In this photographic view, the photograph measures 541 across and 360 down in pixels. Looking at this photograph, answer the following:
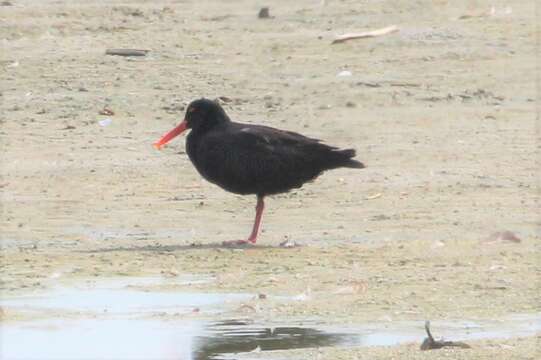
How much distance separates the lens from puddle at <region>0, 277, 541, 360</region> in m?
8.41

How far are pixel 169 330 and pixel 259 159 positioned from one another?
8.96 feet

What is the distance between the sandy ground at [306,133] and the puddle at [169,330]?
22cm

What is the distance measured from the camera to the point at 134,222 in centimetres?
1192

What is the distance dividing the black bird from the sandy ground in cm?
33

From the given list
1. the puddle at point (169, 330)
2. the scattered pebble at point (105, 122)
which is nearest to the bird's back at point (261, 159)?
the puddle at point (169, 330)

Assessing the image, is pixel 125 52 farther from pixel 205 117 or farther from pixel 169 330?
pixel 169 330

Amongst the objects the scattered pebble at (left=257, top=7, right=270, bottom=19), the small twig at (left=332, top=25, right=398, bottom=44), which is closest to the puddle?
the small twig at (left=332, top=25, right=398, bottom=44)

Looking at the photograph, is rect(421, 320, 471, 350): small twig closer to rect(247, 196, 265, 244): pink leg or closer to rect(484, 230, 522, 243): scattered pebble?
rect(484, 230, 522, 243): scattered pebble

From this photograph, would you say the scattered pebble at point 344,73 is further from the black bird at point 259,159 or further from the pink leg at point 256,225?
the pink leg at point 256,225

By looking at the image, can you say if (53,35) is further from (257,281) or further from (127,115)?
(257,281)

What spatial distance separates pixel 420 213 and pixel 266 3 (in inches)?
297

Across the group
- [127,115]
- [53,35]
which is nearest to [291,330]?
[127,115]

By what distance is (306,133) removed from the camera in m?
14.7

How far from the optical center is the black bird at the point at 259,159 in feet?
37.3
